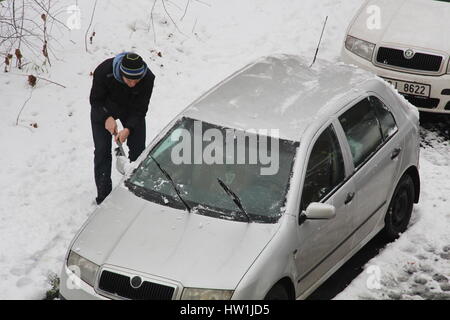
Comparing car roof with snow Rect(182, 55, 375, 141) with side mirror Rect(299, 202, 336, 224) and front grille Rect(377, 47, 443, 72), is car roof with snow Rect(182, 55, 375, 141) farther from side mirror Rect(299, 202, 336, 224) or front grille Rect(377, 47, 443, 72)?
front grille Rect(377, 47, 443, 72)

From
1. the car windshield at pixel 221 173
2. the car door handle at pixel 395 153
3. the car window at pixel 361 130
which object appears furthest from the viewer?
the car door handle at pixel 395 153

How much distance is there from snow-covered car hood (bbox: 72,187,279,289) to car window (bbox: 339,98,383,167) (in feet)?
4.14

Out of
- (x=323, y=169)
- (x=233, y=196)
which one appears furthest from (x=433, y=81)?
(x=233, y=196)

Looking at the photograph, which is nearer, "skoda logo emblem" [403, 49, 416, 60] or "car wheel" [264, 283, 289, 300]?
"car wheel" [264, 283, 289, 300]

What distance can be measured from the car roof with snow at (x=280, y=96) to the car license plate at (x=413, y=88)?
196 cm

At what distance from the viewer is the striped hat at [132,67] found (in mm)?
7160

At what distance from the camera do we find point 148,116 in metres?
9.66

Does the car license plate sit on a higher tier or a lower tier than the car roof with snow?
lower

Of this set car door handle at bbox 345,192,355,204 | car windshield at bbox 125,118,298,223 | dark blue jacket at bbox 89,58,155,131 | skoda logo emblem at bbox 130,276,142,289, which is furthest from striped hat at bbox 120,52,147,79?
skoda logo emblem at bbox 130,276,142,289

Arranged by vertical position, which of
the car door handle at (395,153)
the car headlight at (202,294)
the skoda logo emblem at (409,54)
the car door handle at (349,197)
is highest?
the skoda logo emblem at (409,54)

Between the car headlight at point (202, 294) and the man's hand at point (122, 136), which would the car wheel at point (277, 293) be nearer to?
the car headlight at point (202, 294)

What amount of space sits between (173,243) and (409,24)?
5400mm

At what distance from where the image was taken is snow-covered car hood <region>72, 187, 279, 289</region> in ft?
17.9

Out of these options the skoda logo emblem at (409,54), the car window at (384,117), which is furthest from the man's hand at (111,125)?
the skoda logo emblem at (409,54)
